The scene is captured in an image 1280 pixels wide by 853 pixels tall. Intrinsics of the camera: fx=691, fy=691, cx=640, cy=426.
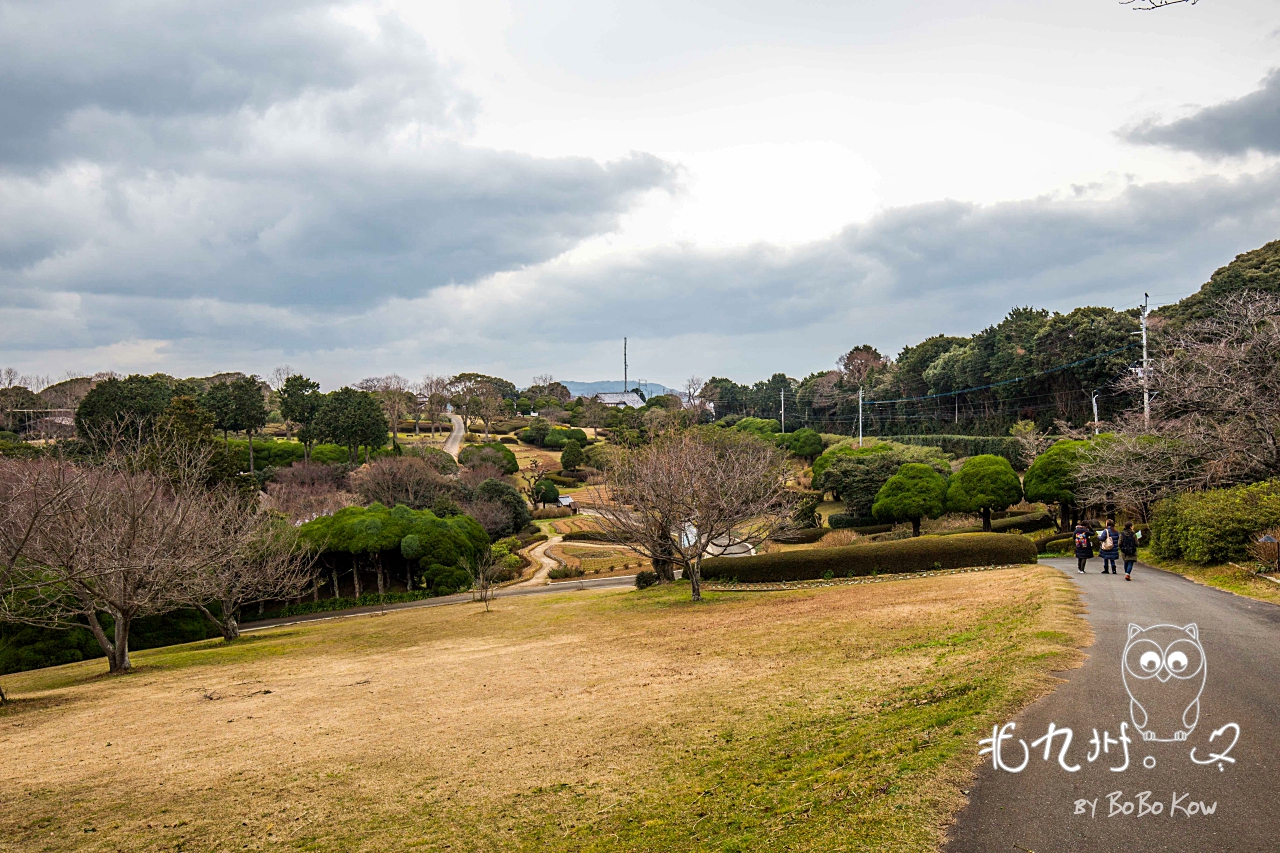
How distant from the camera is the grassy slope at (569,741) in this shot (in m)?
6.31

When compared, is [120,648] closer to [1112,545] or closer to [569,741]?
[569,741]

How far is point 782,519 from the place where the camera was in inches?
1008

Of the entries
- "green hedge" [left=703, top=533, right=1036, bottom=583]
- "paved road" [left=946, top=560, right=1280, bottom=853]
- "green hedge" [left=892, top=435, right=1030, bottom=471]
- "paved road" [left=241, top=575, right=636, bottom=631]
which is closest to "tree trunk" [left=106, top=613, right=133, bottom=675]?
"paved road" [left=241, top=575, right=636, bottom=631]

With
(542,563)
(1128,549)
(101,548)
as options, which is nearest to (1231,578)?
(1128,549)

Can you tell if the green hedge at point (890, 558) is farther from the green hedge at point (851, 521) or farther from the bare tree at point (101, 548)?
the green hedge at point (851, 521)

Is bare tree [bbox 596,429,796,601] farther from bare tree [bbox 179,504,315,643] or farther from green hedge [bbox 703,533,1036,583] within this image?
bare tree [bbox 179,504,315,643]

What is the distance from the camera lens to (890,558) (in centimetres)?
2653

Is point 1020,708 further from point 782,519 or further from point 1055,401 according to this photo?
point 1055,401

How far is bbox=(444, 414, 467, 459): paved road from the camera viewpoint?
3313 inches

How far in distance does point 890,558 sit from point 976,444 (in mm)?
41362

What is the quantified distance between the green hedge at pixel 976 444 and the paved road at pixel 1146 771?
46.9 meters

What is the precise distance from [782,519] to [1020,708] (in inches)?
721

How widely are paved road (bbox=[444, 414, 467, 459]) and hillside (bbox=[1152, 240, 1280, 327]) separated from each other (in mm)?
65513

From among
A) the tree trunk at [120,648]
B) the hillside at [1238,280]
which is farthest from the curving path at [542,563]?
the hillside at [1238,280]
